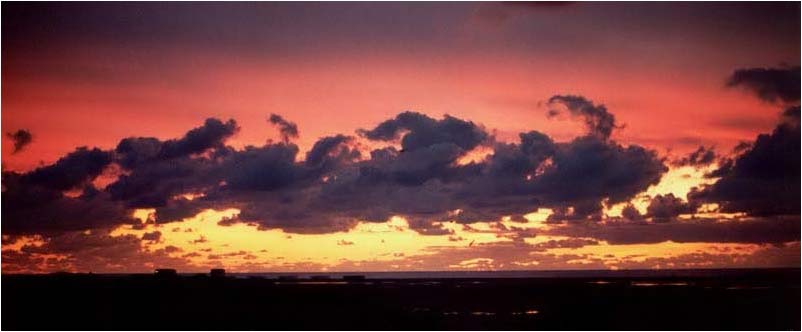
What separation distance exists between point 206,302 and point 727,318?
48504 mm

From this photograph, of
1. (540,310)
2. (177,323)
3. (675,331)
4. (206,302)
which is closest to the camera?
(675,331)

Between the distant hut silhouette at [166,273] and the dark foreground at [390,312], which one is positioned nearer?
the dark foreground at [390,312]

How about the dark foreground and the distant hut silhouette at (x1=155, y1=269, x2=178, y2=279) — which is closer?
the dark foreground

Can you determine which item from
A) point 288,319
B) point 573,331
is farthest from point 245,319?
point 573,331

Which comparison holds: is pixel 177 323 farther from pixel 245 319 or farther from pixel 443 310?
pixel 443 310

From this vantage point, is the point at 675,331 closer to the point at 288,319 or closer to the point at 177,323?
the point at 288,319

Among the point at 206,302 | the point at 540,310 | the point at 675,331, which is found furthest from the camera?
the point at 206,302

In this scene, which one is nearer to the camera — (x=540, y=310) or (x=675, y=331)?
(x=675, y=331)

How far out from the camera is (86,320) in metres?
61.4

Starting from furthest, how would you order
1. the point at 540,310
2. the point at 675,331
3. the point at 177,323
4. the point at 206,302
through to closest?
the point at 206,302, the point at 540,310, the point at 177,323, the point at 675,331

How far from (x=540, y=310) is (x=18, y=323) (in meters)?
43.7

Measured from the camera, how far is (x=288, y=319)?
63.9m

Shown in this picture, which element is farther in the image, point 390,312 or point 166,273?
point 166,273

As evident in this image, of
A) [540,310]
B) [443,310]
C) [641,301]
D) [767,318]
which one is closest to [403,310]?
[443,310]
